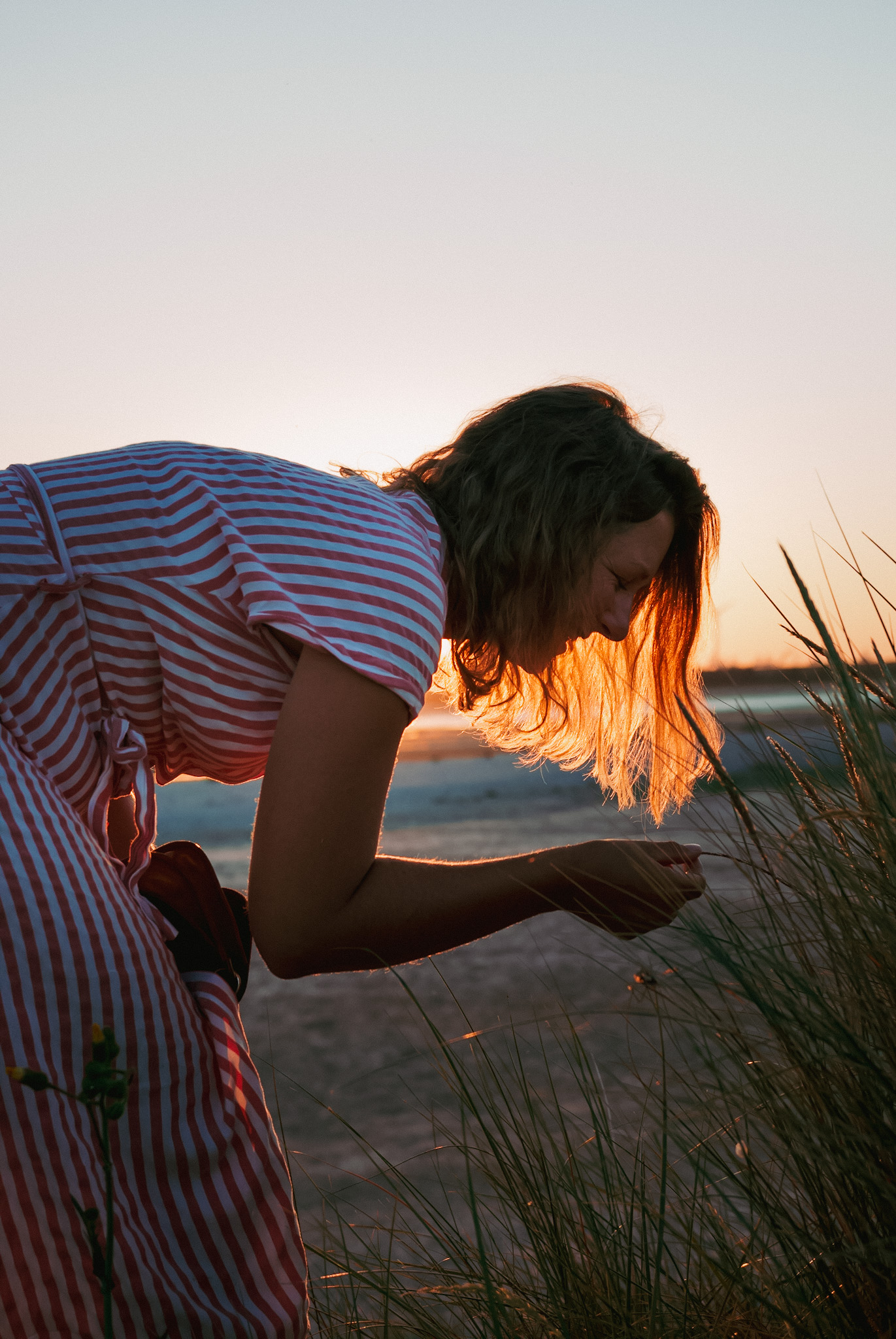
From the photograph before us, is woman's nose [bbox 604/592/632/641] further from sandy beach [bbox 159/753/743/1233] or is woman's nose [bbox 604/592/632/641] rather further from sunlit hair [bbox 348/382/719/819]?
sandy beach [bbox 159/753/743/1233]

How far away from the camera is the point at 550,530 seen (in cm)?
176

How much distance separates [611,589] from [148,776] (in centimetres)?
91

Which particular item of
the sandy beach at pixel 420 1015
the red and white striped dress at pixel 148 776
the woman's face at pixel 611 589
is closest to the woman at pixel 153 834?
the red and white striped dress at pixel 148 776

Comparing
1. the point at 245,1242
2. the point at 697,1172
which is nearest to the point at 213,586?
the point at 245,1242

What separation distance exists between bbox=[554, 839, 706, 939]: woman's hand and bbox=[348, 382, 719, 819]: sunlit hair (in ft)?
0.39

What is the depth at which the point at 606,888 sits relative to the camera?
1405mm

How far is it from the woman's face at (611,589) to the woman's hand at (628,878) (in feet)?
1.66

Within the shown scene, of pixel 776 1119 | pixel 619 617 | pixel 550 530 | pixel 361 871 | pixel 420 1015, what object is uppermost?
pixel 550 530

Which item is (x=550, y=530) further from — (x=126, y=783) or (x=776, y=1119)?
(x=776, y=1119)

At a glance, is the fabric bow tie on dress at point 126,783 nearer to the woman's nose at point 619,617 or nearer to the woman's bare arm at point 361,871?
the woman's bare arm at point 361,871

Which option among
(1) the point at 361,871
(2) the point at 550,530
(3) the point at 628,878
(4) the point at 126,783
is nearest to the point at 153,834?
(4) the point at 126,783

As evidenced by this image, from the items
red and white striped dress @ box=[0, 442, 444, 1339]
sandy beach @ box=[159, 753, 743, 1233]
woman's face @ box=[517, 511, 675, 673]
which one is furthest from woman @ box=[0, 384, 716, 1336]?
woman's face @ box=[517, 511, 675, 673]

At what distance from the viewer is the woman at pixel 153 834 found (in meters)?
1.11

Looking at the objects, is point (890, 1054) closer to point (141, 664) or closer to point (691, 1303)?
point (691, 1303)
